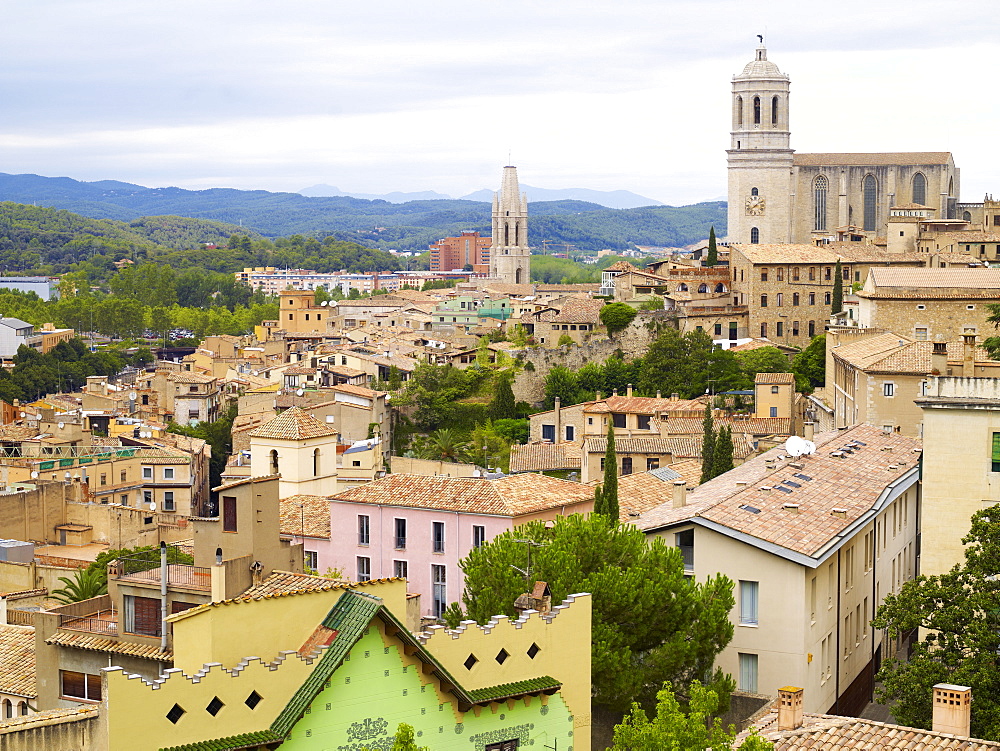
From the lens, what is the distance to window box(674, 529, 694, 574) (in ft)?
91.6

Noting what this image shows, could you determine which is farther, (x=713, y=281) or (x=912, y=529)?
(x=713, y=281)

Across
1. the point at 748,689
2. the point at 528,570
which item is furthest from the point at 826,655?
the point at 528,570

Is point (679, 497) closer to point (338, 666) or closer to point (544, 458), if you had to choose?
point (338, 666)

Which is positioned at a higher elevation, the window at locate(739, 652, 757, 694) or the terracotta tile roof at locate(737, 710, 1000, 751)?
the terracotta tile roof at locate(737, 710, 1000, 751)

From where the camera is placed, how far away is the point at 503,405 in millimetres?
65562

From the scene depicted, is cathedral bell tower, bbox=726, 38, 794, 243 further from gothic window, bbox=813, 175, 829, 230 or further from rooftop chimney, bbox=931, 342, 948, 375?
rooftop chimney, bbox=931, 342, 948, 375

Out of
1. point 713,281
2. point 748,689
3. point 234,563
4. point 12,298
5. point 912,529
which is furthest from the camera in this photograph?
point 12,298

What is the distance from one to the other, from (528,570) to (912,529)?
13.7 meters

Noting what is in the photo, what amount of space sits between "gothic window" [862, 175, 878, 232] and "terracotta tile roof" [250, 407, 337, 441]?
181 ft

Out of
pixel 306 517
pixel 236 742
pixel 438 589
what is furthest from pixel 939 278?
pixel 236 742

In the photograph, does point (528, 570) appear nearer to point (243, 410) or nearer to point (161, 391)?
point (243, 410)

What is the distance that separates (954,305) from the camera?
2035 inches

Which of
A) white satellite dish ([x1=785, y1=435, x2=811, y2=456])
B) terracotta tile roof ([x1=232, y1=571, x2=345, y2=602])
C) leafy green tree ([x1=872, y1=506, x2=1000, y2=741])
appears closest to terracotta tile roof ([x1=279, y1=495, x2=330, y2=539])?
white satellite dish ([x1=785, y1=435, x2=811, y2=456])

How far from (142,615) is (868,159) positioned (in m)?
81.1
